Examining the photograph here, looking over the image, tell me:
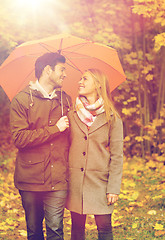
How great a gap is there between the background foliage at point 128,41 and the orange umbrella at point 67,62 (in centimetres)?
357

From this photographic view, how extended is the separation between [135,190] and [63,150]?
3428mm

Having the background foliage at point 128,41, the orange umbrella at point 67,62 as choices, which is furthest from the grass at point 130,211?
the orange umbrella at point 67,62

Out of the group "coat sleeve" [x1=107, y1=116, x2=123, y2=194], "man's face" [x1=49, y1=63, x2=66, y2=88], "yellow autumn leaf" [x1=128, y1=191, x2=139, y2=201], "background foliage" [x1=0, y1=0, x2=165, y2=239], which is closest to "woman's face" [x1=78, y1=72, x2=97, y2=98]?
"man's face" [x1=49, y1=63, x2=66, y2=88]

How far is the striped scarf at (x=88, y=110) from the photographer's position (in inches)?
118

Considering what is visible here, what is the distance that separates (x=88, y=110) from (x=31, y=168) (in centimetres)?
72

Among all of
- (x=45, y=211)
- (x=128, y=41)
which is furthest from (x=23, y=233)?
(x=128, y=41)

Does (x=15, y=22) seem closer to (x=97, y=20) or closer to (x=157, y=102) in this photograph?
(x=97, y=20)

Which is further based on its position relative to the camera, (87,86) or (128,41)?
(128,41)

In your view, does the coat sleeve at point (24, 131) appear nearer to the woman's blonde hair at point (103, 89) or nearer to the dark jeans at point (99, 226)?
the woman's blonde hair at point (103, 89)

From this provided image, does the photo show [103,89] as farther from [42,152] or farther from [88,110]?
[42,152]

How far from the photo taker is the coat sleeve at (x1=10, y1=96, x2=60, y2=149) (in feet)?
9.16

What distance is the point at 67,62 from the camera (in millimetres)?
3494

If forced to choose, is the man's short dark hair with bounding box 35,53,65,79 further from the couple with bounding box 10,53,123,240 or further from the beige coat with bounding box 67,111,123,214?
the beige coat with bounding box 67,111,123,214

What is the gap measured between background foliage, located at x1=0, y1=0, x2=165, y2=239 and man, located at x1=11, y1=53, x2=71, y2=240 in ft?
13.8
